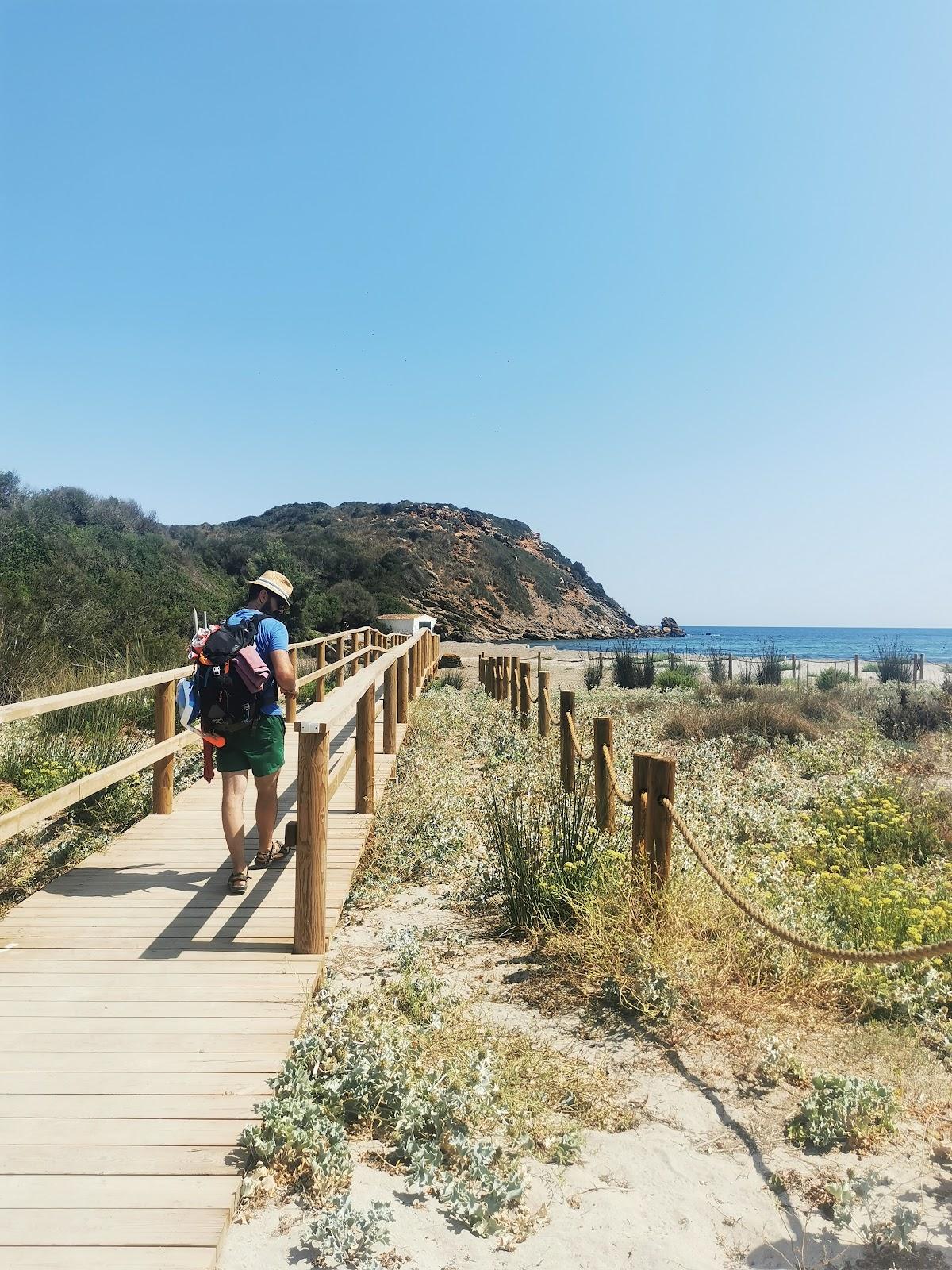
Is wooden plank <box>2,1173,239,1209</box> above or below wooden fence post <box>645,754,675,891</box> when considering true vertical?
below

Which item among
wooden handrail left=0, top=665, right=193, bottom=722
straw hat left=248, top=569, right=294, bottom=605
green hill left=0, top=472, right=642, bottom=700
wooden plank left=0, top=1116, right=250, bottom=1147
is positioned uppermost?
green hill left=0, top=472, right=642, bottom=700

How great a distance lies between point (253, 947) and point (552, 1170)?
1.86 meters

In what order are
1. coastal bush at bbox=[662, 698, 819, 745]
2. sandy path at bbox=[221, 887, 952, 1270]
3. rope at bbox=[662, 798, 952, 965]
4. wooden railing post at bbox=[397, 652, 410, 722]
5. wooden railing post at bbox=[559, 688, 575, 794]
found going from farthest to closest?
coastal bush at bbox=[662, 698, 819, 745], wooden railing post at bbox=[397, 652, 410, 722], wooden railing post at bbox=[559, 688, 575, 794], rope at bbox=[662, 798, 952, 965], sandy path at bbox=[221, 887, 952, 1270]

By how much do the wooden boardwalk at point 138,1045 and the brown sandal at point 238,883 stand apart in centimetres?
5

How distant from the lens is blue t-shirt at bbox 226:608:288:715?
15.7ft

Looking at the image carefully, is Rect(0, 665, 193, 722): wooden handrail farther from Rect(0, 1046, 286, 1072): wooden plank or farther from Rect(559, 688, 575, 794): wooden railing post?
Rect(559, 688, 575, 794): wooden railing post

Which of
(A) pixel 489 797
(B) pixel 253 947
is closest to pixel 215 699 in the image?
(B) pixel 253 947

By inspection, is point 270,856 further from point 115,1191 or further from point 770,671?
point 770,671

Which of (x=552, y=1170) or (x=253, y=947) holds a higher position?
(x=253, y=947)

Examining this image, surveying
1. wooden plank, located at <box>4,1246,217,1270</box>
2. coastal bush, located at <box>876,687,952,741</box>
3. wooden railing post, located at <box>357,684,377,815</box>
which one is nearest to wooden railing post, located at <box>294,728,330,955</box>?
wooden plank, located at <box>4,1246,217,1270</box>

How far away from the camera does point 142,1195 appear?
7.95 ft

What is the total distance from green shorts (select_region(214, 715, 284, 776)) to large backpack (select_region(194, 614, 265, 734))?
8cm

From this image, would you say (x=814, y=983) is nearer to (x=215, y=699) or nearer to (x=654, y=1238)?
(x=654, y=1238)

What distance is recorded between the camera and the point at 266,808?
5.16 meters
